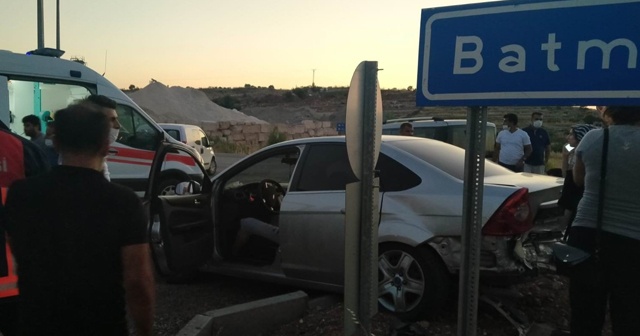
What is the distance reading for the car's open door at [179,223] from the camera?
5.40m

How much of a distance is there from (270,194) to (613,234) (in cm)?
389

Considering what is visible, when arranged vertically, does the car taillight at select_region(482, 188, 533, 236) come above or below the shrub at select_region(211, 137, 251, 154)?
above

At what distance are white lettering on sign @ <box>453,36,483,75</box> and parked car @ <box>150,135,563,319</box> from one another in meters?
1.99

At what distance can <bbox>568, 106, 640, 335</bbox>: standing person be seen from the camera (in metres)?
2.93

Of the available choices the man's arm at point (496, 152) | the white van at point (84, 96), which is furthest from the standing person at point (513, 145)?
the white van at point (84, 96)

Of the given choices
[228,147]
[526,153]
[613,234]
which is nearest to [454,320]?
[613,234]

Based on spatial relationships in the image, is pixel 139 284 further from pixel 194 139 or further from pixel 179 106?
pixel 179 106

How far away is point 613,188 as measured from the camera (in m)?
2.97

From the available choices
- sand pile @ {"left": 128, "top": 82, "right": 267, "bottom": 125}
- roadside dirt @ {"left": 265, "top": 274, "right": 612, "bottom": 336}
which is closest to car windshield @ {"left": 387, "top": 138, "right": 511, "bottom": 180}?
roadside dirt @ {"left": 265, "top": 274, "right": 612, "bottom": 336}

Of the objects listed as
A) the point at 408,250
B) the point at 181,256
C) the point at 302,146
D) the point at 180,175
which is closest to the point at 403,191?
the point at 408,250

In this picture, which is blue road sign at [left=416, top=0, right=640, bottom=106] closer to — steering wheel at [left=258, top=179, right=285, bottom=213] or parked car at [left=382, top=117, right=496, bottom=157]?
steering wheel at [left=258, top=179, right=285, bottom=213]

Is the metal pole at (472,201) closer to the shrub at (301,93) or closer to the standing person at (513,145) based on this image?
the standing person at (513,145)

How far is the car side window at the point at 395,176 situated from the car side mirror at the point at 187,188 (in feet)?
5.87

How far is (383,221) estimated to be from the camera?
5051 millimetres
